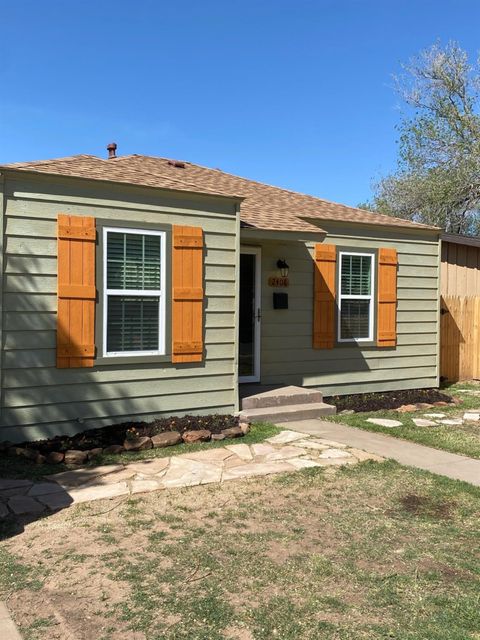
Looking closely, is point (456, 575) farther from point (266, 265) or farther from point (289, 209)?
point (289, 209)

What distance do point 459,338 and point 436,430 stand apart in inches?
200

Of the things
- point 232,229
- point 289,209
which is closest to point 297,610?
point 232,229

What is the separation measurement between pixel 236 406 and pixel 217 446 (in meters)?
1.18

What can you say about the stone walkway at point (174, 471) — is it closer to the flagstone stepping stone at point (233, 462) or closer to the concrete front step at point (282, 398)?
the flagstone stepping stone at point (233, 462)

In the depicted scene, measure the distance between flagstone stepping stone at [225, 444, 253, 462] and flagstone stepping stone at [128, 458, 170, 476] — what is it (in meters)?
0.72

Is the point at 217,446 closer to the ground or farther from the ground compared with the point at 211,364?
closer to the ground

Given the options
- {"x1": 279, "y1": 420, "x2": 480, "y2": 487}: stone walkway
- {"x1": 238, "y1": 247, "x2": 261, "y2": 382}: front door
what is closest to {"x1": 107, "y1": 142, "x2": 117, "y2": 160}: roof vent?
{"x1": 238, "y1": 247, "x2": 261, "y2": 382}: front door

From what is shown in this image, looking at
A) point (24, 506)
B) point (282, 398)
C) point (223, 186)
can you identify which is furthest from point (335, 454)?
point (223, 186)

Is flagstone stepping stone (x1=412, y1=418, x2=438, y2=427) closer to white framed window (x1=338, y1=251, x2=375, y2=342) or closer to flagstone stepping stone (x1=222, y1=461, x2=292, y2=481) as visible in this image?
white framed window (x1=338, y1=251, x2=375, y2=342)

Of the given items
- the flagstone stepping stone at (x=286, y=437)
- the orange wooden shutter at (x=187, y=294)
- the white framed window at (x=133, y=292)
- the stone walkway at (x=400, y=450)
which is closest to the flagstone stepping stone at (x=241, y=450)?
the flagstone stepping stone at (x=286, y=437)

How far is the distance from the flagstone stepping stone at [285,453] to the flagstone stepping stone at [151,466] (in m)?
Answer: 1.00

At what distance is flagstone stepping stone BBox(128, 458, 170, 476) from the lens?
5.19m

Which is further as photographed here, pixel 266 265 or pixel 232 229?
pixel 266 265

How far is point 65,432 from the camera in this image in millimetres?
6125
